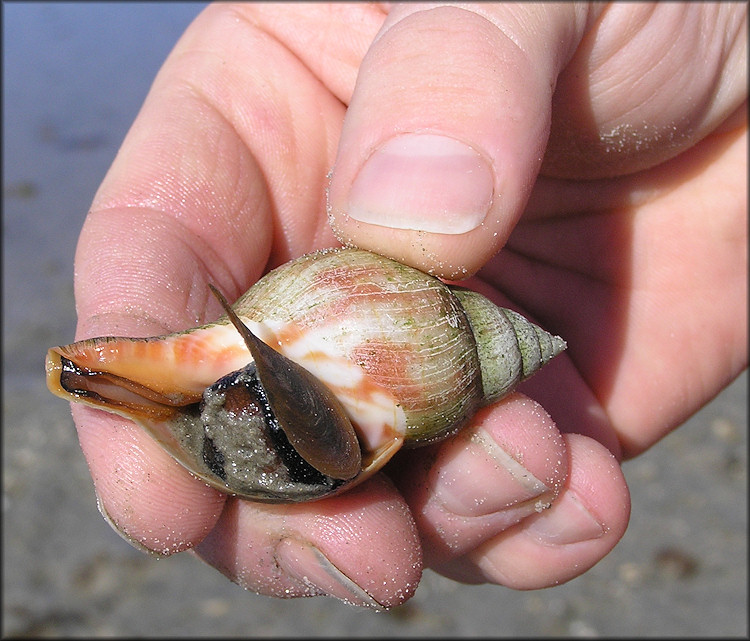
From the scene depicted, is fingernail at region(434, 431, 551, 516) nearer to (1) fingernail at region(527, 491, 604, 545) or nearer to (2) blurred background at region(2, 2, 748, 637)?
(1) fingernail at region(527, 491, 604, 545)

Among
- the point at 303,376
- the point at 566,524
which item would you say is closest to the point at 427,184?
the point at 303,376

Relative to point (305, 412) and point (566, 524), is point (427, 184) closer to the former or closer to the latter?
point (305, 412)

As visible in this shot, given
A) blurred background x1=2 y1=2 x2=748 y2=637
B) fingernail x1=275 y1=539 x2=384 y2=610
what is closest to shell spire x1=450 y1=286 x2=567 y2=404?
fingernail x1=275 y1=539 x2=384 y2=610

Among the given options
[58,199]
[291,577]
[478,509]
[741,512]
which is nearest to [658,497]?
[741,512]

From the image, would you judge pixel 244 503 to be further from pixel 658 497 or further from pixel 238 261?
pixel 658 497

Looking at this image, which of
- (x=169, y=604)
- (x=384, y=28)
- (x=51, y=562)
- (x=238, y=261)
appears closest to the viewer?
(x=384, y=28)

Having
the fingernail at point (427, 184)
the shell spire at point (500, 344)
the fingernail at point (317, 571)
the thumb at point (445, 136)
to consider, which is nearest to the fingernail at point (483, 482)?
the shell spire at point (500, 344)
